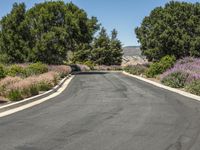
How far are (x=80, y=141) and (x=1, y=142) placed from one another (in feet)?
5.74

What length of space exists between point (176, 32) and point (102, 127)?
3785 centimetres

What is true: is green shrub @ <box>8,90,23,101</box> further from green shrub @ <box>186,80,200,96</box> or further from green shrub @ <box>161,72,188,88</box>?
green shrub @ <box>161,72,188,88</box>

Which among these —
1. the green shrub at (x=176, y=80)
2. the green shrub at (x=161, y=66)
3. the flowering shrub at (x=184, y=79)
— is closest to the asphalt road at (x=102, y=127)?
the flowering shrub at (x=184, y=79)

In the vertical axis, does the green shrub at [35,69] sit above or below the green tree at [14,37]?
below

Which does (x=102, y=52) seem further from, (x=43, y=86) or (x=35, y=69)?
(x=43, y=86)

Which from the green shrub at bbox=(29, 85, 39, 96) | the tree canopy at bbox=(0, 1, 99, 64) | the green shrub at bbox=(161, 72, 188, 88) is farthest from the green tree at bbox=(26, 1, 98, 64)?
the green shrub at bbox=(29, 85, 39, 96)

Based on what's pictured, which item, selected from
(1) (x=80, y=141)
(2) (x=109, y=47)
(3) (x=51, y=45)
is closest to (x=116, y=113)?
(1) (x=80, y=141)

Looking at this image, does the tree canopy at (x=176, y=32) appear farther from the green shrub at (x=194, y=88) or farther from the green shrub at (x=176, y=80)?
the green shrub at (x=194, y=88)

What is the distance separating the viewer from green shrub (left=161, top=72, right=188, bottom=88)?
92.0ft

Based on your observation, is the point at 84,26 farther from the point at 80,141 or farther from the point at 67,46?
the point at 80,141

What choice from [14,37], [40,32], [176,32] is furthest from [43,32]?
[176,32]

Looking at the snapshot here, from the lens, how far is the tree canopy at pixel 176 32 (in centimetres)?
4694

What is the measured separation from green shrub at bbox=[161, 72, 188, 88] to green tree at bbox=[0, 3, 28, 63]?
78.0 ft

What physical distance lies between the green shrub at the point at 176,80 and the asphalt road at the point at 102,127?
458 inches
